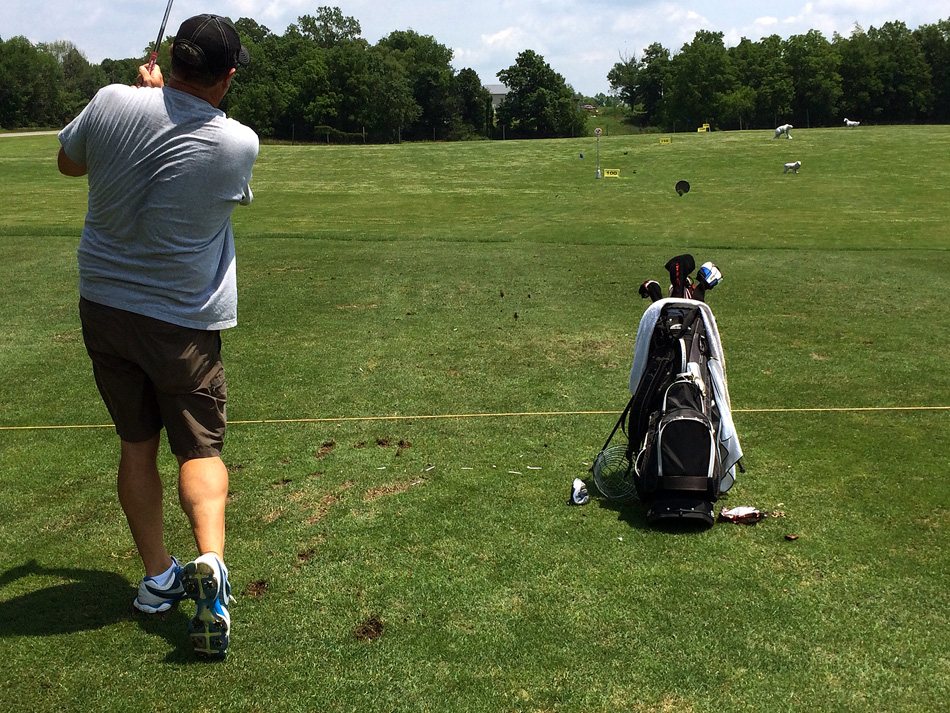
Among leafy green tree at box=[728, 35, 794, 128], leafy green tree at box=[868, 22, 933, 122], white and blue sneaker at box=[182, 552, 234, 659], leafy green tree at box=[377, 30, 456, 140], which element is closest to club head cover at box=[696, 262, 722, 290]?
white and blue sneaker at box=[182, 552, 234, 659]

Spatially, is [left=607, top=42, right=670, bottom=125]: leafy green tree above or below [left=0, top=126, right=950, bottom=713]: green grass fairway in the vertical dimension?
above

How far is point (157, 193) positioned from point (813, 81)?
85671 mm

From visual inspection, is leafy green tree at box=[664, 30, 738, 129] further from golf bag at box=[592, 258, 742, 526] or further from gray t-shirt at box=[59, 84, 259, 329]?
gray t-shirt at box=[59, 84, 259, 329]

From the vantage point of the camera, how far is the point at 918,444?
18.6 ft

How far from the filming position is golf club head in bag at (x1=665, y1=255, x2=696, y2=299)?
549cm

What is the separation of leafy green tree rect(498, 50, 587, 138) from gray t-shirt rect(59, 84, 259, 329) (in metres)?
96.4

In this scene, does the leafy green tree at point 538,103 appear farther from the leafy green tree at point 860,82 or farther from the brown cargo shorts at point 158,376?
the brown cargo shorts at point 158,376

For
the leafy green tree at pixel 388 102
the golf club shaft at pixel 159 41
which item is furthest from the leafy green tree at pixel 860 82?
→ the golf club shaft at pixel 159 41

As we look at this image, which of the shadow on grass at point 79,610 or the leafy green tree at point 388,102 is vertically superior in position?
the leafy green tree at point 388,102

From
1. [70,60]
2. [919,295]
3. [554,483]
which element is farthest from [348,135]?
[554,483]

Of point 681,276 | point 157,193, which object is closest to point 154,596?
point 157,193

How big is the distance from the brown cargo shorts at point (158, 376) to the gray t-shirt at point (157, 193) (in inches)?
2.6

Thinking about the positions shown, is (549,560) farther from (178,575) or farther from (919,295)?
(919,295)

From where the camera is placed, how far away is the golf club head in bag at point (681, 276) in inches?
216
